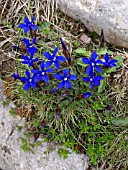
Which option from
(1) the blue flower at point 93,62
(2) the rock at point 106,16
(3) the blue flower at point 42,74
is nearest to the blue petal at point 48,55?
(3) the blue flower at point 42,74

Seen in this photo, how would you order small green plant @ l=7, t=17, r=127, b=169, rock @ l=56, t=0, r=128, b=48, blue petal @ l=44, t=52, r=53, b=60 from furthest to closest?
1. rock @ l=56, t=0, r=128, b=48
2. small green plant @ l=7, t=17, r=127, b=169
3. blue petal @ l=44, t=52, r=53, b=60

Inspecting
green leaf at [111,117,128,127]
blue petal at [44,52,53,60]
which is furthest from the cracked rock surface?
blue petal at [44,52,53,60]

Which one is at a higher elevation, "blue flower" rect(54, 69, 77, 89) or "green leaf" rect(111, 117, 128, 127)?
"blue flower" rect(54, 69, 77, 89)

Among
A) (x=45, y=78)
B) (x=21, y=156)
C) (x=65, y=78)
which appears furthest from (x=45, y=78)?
(x=21, y=156)

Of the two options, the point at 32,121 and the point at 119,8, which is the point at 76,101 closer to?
the point at 32,121

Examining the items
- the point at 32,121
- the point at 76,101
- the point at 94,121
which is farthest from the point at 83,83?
the point at 32,121

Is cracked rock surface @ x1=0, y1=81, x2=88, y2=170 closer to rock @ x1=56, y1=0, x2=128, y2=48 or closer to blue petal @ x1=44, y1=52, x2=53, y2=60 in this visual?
blue petal @ x1=44, y1=52, x2=53, y2=60

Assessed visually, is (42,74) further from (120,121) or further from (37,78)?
(120,121)
